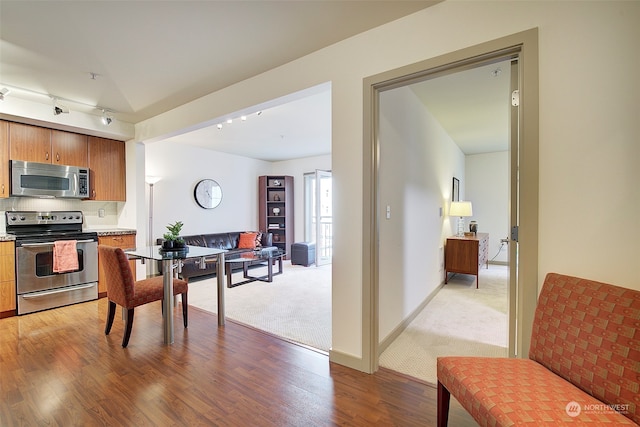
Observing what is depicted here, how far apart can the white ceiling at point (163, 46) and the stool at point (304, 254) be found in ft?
10.7

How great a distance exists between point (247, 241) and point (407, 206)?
4070 mm

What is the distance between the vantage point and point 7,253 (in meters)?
3.18

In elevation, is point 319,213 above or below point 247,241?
above

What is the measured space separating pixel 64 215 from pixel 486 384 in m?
5.06

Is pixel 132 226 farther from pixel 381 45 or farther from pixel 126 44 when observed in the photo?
pixel 381 45

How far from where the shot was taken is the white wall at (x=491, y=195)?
630 centimetres

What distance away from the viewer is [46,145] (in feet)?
12.1

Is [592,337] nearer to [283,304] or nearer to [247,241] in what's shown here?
[283,304]

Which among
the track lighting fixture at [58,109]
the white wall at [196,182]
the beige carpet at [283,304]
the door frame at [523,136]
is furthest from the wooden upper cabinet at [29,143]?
the door frame at [523,136]

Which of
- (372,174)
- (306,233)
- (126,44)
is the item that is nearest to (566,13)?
(372,174)

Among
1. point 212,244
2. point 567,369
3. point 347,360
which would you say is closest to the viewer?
point 567,369

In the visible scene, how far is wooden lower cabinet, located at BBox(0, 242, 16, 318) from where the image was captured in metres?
3.14

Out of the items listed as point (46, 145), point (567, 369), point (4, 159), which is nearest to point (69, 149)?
point (46, 145)

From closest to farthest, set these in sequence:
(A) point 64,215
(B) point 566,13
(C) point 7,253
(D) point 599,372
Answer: (D) point 599,372
(B) point 566,13
(C) point 7,253
(A) point 64,215
